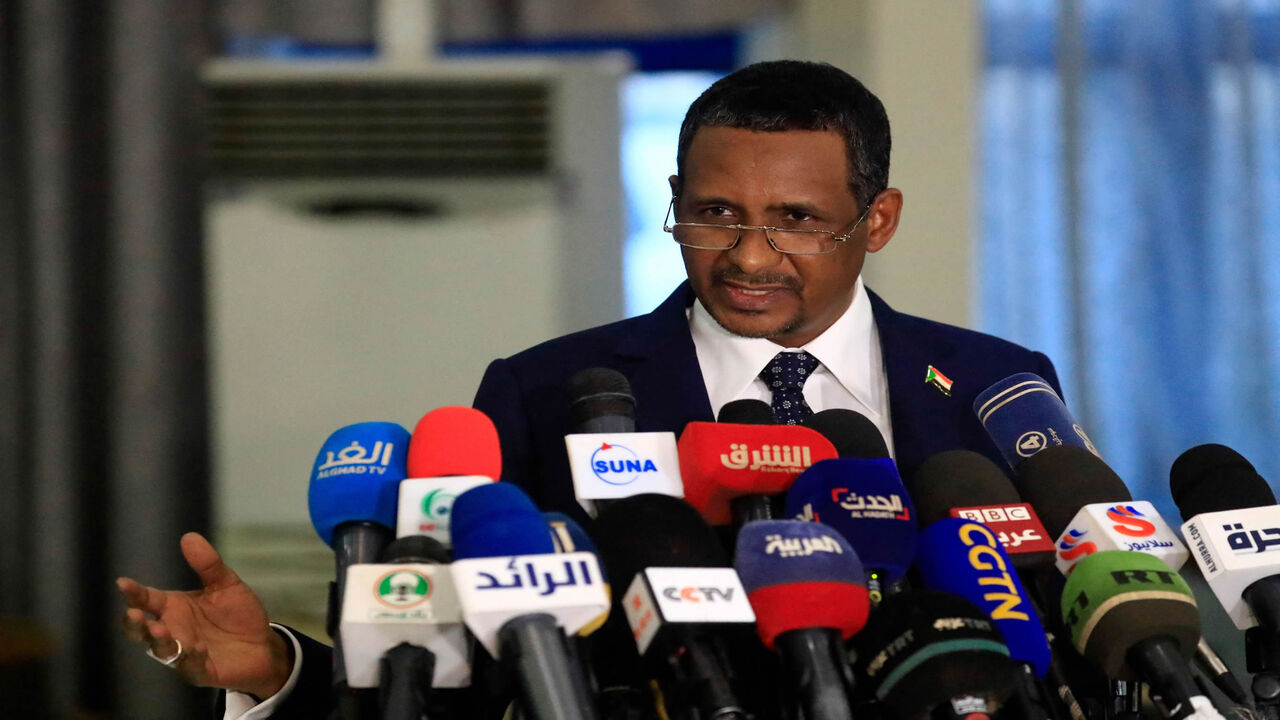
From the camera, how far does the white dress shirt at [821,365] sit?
163cm

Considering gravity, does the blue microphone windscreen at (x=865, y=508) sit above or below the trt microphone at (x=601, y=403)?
below

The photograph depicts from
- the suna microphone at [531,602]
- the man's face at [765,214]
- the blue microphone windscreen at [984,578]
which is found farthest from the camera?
the man's face at [765,214]

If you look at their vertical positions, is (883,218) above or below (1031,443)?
above

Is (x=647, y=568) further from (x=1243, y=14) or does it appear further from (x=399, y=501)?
(x=1243, y=14)

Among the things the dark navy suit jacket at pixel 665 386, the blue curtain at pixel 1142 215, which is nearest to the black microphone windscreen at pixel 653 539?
the dark navy suit jacket at pixel 665 386

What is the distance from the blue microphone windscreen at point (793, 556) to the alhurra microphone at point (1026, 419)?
360 millimetres

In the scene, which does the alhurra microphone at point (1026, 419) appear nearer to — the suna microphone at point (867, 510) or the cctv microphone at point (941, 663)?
the suna microphone at point (867, 510)

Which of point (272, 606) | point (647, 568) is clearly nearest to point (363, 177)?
point (272, 606)

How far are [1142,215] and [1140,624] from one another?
2.60 m

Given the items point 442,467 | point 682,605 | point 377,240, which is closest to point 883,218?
point 442,467

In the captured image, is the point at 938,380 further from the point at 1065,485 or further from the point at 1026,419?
the point at 1065,485

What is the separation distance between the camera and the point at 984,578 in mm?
944

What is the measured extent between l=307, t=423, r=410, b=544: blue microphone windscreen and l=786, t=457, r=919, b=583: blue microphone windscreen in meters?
0.32

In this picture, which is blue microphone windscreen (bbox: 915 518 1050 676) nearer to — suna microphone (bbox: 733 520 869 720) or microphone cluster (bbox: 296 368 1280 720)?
microphone cluster (bbox: 296 368 1280 720)
